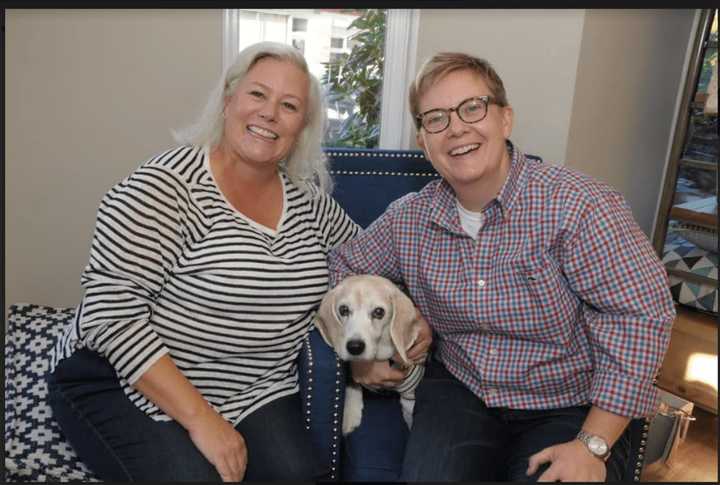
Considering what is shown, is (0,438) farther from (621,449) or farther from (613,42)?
Answer: (613,42)

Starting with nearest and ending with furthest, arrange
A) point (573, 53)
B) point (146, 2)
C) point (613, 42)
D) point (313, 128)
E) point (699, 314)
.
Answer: point (146, 2) → point (313, 128) → point (573, 53) → point (613, 42) → point (699, 314)

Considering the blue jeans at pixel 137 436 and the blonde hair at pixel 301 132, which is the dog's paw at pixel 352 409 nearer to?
the blue jeans at pixel 137 436

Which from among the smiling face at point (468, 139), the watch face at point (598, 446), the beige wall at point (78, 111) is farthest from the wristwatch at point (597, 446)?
the beige wall at point (78, 111)

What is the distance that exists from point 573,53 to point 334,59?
100cm

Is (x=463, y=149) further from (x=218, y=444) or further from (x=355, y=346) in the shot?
(x=218, y=444)

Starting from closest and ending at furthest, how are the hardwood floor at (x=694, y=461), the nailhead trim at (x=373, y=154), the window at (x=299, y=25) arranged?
the nailhead trim at (x=373, y=154), the hardwood floor at (x=694, y=461), the window at (x=299, y=25)

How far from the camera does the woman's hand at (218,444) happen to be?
55.2 inches

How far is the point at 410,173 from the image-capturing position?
2143mm

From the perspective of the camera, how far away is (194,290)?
147cm

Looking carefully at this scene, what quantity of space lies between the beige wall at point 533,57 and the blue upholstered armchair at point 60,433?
3.71 feet

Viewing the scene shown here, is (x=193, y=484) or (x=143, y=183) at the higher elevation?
(x=143, y=183)

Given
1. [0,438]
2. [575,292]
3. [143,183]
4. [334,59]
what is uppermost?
[334,59]

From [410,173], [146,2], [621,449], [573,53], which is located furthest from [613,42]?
[146,2]

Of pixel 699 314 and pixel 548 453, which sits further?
pixel 699 314
